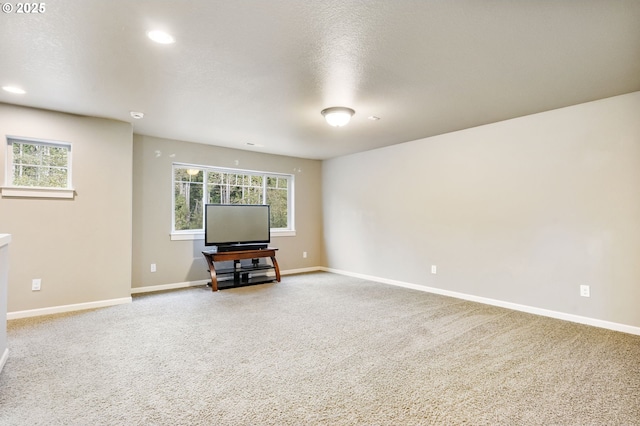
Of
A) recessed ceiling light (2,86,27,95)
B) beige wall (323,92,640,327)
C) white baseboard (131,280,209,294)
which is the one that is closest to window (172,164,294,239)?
white baseboard (131,280,209,294)

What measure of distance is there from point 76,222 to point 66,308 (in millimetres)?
981

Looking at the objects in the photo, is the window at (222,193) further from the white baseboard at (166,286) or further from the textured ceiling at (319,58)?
the textured ceiling at (319,58)

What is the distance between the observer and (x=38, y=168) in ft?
12.3

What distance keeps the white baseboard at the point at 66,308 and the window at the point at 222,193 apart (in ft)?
4.17

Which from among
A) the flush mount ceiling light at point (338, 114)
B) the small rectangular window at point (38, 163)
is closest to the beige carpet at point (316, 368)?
the small rectangular window at point (38, 163)

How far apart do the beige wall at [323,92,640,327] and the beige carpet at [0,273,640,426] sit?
0.49 m

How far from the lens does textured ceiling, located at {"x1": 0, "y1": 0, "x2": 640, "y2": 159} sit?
1919mm

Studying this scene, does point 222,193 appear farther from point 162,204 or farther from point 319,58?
point 319,58

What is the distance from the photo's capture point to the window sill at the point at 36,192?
138 inches

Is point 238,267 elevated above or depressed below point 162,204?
below

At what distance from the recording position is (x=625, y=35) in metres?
2.13

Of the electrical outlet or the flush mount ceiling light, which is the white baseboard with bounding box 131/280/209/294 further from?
the electrical outlet

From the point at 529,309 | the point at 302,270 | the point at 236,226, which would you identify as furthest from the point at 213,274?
the point at 529,309

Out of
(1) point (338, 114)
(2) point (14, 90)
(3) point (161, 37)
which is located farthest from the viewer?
(1) point (338, 114)
